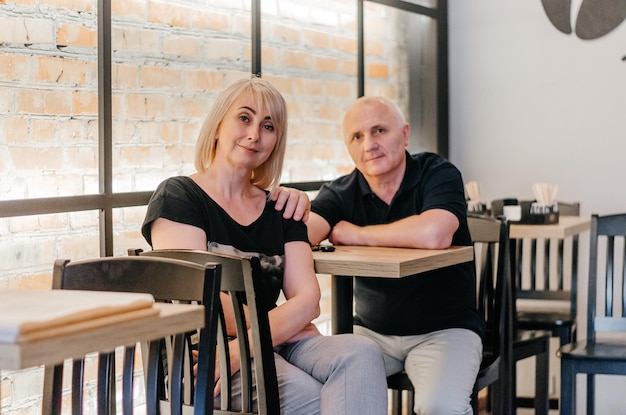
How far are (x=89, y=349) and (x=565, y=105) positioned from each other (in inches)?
140

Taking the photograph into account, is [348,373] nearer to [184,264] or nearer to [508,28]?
[184,264]

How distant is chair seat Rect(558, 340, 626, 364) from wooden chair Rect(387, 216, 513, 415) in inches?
7.5

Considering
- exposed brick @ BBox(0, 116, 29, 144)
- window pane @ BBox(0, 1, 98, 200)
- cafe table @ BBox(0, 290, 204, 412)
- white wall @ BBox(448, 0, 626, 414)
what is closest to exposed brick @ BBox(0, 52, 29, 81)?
window pane @ BBox(0, 1, 98, 200)

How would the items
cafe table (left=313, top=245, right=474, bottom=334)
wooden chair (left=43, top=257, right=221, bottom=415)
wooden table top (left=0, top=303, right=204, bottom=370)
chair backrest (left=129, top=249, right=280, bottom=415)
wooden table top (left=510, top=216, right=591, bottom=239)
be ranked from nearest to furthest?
wooden table top (left=0, top=303, right=204, bottom=370), wooden chair (left=43, top=257, right=221, bottom=415), chair backrest (left=129, top=249, right=280, bottom=415), cafe table (left=313, top=245, right=474, bottom=334), wooden table top (left=510, top=216, right=591, bottom=239)

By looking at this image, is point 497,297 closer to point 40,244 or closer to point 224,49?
point 224,49

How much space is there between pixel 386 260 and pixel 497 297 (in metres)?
0.66

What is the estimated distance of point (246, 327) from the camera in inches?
71.5

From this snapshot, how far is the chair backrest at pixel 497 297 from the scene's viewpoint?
110 inches

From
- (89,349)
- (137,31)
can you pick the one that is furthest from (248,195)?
(89,349)

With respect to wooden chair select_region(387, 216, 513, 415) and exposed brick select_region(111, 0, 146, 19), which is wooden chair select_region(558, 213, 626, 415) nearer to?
wooden chair select_region(387, 216, 513, 415)

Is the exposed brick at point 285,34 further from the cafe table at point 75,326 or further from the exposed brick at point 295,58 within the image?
the cafe table at point 75,326

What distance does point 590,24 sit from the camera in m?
4.21

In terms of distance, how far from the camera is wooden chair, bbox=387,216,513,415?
263 centimetres

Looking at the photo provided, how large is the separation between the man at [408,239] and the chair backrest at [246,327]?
75cm
